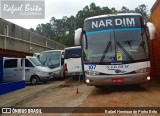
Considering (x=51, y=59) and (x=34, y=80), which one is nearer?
(x=34, y=80)

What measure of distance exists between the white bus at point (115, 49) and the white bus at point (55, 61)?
9022 millimetres

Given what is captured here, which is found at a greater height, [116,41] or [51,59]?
[116,41]

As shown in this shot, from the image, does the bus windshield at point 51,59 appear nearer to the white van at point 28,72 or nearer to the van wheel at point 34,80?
the white van at point 28,72

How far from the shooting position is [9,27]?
72.6ft

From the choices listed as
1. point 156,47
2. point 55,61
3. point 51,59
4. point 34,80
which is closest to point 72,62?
point 55,61

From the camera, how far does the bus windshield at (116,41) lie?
10703 mm

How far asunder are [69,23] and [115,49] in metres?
72.1

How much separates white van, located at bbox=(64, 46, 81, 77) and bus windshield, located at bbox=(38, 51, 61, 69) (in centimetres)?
116

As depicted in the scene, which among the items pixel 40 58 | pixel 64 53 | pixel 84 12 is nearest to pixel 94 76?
pixel 64 53

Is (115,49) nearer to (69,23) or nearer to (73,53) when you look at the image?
(73,53)

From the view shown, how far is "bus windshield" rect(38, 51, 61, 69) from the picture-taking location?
20.7 metres

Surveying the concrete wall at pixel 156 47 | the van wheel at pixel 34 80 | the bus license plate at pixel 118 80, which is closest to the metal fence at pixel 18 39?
the van wheel at pixel 34 80

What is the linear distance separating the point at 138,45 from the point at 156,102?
115 inches

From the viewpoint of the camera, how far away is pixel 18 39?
24.0 metres
